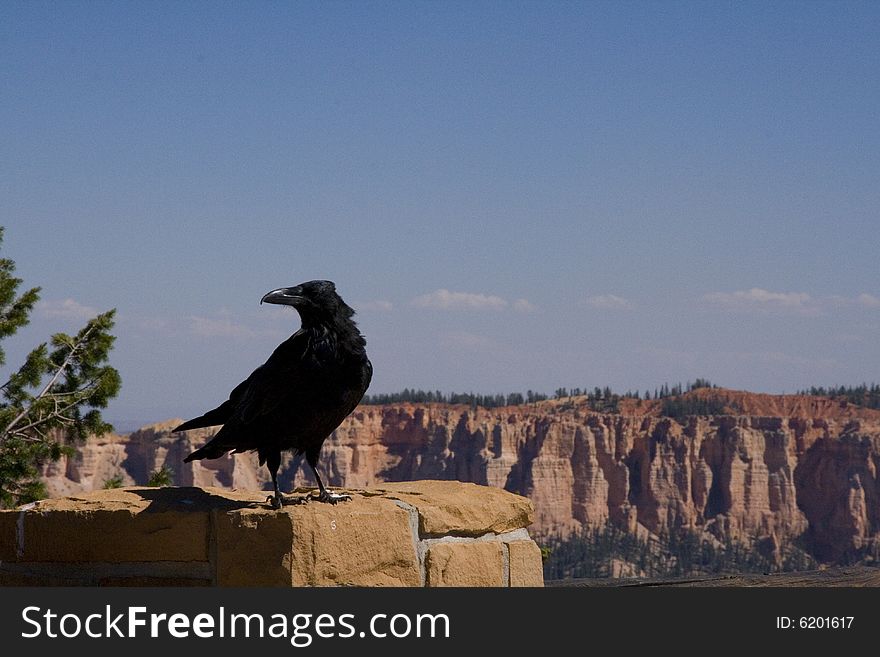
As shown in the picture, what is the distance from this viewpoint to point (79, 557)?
423cm

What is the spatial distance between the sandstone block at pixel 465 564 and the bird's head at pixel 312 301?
1051 mm

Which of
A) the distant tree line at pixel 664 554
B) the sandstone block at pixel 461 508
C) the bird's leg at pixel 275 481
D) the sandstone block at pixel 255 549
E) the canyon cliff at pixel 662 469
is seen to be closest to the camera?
the sandstone block at pixel 255 549

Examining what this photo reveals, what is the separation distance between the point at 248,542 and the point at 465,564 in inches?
34.5

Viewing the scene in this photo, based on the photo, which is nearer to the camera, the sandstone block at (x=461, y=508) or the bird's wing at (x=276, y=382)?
the sandstone block at (x=461, y=508)

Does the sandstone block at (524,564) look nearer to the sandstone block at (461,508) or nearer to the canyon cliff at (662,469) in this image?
the sandstone block at (461,508)

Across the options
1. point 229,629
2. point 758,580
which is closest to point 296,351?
point 229,629

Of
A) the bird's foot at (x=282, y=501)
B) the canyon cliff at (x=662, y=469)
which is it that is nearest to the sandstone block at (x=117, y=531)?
the bird's foot at (x=282, y=501)

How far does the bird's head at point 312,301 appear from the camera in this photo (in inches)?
181

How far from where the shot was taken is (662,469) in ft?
406

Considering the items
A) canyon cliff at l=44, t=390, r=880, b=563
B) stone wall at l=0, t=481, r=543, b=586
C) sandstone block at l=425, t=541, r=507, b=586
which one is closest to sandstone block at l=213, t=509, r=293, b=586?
stone wall at l=0, t=481, r=543, b=586

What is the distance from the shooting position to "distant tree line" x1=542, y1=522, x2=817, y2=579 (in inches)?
4222

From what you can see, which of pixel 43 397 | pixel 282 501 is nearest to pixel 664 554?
pixel 43 397

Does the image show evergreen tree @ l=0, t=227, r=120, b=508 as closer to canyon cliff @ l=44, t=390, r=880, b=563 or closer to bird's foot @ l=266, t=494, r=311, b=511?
bird's foot @ l=266, t=494, r=311, b=511

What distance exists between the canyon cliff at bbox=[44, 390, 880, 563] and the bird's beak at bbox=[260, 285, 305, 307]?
11384 centimetres
